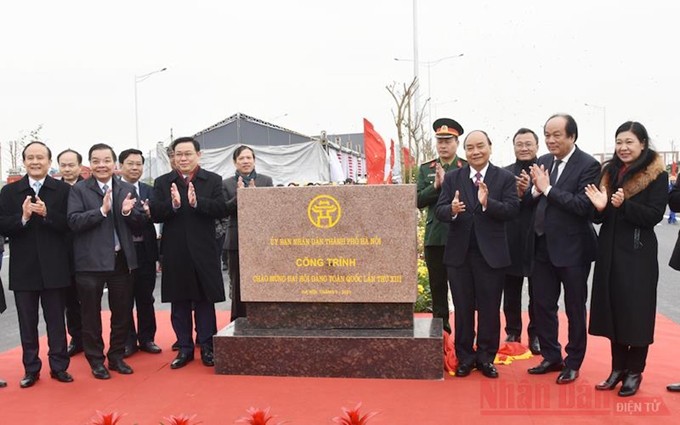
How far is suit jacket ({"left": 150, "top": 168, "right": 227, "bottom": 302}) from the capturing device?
14.3 feet

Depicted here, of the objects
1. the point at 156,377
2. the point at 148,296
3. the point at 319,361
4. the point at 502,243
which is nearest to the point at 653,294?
the point at 502,243

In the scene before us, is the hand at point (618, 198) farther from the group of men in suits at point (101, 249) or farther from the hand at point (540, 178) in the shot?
the group of men in suits at point (101, 249)

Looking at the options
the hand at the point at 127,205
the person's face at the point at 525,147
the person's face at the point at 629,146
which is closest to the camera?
the person's face at the point at 629,146

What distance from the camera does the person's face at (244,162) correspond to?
198 inches

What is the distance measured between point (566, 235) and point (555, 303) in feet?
1.72

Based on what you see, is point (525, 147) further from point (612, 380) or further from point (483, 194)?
point (612, 380)

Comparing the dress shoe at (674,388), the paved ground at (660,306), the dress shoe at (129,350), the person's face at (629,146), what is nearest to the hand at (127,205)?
the dress shoe at (129,350)

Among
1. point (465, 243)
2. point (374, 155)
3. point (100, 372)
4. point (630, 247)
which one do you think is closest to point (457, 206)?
point (465, 243)

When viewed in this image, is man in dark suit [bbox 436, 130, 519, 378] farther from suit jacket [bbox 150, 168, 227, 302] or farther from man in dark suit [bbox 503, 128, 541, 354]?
suit jacket [bbox 150, 168, 227, 302]

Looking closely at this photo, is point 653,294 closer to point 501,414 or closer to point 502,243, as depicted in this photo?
point 502,243

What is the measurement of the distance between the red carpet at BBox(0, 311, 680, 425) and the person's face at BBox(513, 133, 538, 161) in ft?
5.29

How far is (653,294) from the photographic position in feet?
11.7

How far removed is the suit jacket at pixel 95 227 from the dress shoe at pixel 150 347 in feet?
2.96

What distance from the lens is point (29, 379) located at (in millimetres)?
4023
